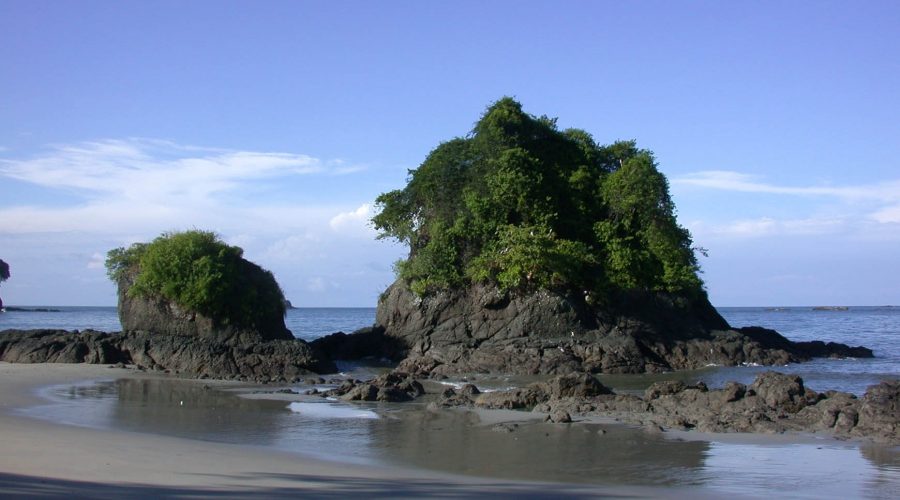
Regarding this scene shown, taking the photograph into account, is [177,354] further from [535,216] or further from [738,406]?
A: [738,406]

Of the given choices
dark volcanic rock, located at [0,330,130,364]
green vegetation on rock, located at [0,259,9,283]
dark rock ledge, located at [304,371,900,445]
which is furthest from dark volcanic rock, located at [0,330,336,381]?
green vegetation on rock, located at [0,259,9,283]

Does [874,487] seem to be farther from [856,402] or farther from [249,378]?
[249,378]

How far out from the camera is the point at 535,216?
Answer: 33.1 metres

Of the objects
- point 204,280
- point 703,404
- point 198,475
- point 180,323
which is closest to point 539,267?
point 204,280

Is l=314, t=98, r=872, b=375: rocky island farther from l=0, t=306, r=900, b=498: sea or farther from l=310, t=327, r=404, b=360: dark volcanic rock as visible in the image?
l=0, t=306, r=900, b=498: sea

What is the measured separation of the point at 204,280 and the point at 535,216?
12521 millimetres

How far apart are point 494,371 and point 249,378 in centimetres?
810

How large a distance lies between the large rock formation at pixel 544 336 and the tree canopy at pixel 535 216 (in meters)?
0.72

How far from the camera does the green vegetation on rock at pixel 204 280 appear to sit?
2895 cm

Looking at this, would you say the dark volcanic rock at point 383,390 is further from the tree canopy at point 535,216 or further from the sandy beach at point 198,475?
the tree canopy at point 535,216

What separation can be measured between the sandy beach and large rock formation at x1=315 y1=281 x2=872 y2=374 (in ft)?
52.2

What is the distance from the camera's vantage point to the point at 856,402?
15.6 meters

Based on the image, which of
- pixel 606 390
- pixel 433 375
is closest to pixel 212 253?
pixel 433 375

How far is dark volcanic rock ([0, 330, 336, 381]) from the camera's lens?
26.6 meters
